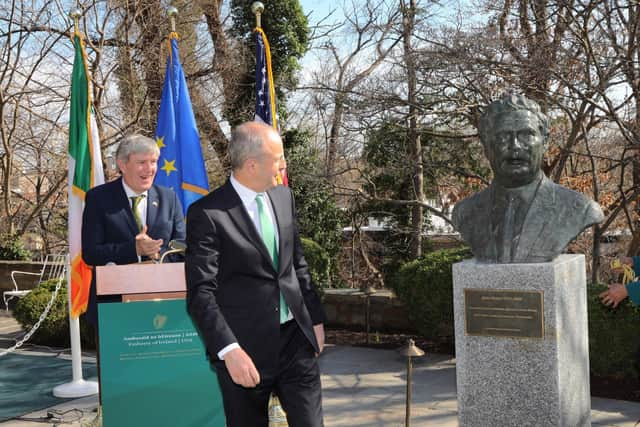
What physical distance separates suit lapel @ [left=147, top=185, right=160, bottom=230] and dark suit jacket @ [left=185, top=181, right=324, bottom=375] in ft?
5.15

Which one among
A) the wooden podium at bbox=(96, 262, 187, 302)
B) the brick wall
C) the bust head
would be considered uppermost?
the bust head

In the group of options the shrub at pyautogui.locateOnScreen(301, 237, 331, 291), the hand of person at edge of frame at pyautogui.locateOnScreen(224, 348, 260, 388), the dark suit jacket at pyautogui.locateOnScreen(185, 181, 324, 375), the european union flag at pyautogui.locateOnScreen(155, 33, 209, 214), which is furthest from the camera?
the shrub at pyautogui.locateOnScreen(301, 237, 331, 291)

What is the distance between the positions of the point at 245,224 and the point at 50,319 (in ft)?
19.7

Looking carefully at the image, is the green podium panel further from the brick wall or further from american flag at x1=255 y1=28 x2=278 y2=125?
the brick wall

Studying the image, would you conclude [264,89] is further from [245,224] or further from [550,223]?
[245,224]

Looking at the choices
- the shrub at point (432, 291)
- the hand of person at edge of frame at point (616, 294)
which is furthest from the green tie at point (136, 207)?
the shrub at point (432, 291)

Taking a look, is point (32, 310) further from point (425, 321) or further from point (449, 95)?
point (449, 95)

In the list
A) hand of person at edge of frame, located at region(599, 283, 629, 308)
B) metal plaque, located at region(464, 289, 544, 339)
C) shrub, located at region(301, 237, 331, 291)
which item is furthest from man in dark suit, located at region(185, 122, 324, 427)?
shrub, located at region(301, 237, 331, 291)

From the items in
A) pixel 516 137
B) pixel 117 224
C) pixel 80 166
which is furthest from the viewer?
pixel 80 166

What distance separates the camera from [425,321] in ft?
21.3

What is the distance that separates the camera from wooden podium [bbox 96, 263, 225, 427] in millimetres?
3342

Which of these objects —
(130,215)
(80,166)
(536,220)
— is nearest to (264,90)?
(80,166)

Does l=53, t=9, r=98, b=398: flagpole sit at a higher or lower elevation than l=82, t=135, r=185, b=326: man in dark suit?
lower

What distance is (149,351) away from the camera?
134 inches
